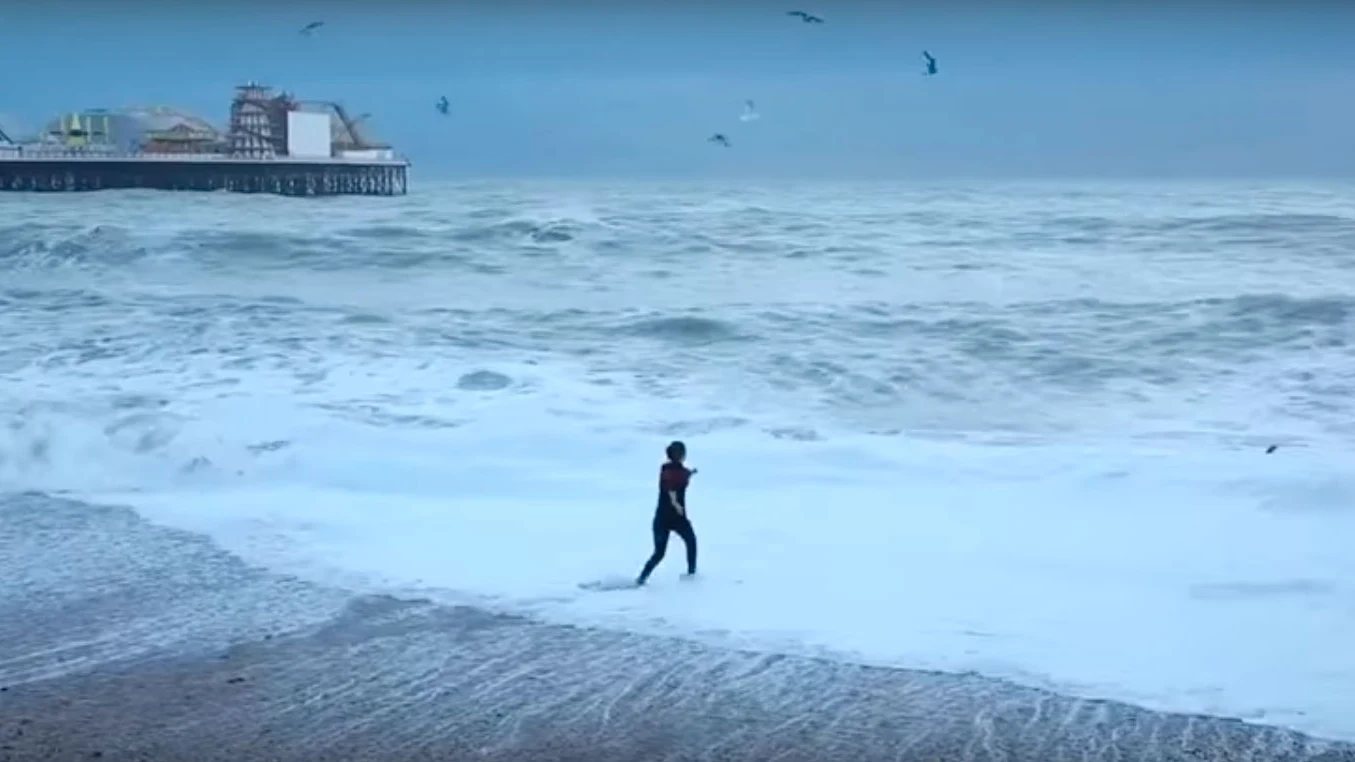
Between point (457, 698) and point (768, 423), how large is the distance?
401 cm

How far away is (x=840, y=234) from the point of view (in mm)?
14625

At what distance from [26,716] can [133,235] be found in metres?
10.5

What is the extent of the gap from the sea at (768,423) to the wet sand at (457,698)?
0.20 meters

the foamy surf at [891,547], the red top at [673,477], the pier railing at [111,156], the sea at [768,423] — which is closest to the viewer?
the foamy surf at [891,547]

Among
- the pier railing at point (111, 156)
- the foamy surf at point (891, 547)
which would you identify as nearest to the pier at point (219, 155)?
the pier railing at point (111, 156)

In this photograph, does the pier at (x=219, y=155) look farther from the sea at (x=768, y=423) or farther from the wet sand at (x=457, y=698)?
the wet sand at (x=457, y=698)

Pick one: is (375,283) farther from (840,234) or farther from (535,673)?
(535,673)

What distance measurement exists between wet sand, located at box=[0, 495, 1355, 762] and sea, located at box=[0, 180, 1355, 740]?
0.20 m

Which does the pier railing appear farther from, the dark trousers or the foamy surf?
the dark trousers

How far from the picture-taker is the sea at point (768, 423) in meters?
4.73

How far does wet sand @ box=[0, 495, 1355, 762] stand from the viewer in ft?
11.6

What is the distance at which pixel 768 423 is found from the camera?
774cm

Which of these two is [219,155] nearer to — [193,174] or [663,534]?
[193,174]

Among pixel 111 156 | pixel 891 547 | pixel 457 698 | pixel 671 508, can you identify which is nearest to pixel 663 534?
pixel 671 508
